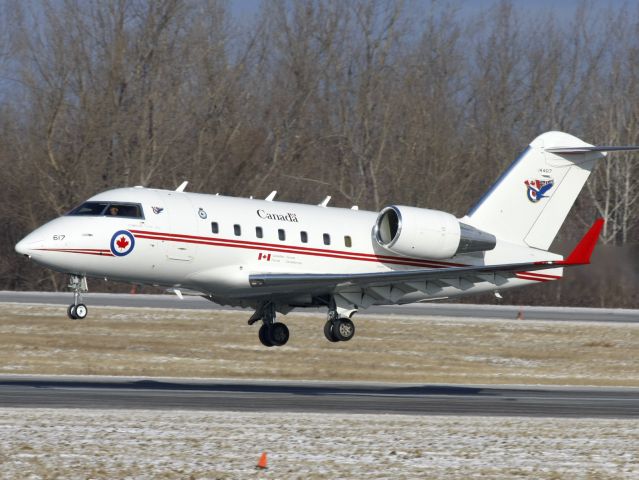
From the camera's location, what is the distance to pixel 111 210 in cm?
2461

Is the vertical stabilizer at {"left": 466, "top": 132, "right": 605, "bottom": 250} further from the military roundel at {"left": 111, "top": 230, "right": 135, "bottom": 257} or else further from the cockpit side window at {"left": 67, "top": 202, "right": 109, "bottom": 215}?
the cockpit side window at {"left": 67, "top": 202, "right": 109, "bottom": 215}

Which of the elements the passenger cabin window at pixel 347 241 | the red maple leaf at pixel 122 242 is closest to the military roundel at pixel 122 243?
the red maple leaf at pixel 122 242

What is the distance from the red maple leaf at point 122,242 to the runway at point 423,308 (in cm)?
1946

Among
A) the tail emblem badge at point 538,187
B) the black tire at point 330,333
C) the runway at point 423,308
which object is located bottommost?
the runway at point 423,308

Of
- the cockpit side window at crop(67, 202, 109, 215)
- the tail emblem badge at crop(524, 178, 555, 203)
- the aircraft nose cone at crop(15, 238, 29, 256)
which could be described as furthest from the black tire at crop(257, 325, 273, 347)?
the tail emblem badge at crop(524, 178, 555, 203)

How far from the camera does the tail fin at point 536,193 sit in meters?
29.4

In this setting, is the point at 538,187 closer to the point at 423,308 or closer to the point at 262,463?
the point at 262,463

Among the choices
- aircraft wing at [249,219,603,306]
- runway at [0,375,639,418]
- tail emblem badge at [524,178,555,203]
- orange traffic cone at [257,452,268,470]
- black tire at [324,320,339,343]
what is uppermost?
tail emblem badge at [524,178,555,203]

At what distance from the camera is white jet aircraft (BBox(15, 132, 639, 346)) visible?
24.5 m

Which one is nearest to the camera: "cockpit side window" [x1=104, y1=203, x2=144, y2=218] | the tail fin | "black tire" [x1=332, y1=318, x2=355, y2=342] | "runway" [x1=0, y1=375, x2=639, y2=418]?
"runway" [x1=0, y1=375, x2=639, y2=418]

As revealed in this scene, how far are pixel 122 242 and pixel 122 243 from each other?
22 mm

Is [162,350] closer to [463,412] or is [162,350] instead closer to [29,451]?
[463,412]

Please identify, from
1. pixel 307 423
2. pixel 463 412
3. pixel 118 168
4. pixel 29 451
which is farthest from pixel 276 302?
pixel 118 168

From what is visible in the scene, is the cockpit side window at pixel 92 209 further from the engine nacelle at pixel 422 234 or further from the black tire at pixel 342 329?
the engine nacelle at pixel 422 234
